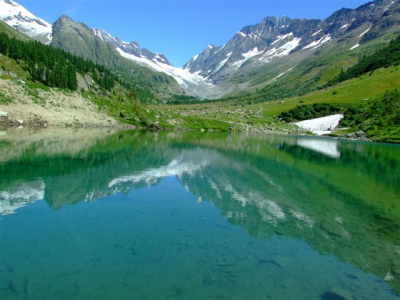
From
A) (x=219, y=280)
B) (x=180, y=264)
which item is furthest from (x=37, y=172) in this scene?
(x=219, y=280)

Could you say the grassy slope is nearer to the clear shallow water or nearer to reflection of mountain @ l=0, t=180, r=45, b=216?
the clear shallow water

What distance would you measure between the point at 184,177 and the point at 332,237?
15387 millimetres

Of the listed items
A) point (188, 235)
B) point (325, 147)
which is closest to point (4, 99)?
point (188, 235)

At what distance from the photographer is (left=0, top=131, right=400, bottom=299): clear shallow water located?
9.58m

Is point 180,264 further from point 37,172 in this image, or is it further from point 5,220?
point 37,172

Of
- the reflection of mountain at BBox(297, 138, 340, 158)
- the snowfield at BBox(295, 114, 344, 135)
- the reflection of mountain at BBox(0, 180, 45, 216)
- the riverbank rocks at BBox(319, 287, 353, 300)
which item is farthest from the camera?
the snowfield at BBox(295, 114, 344, 135)

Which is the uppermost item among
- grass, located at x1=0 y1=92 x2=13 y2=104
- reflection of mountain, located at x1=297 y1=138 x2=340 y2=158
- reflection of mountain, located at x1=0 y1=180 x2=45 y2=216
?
grass, located at x1=0 y1=92 x2=13 y2=104

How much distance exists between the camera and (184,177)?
90.1 feet

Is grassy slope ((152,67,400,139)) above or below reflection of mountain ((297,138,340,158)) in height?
above

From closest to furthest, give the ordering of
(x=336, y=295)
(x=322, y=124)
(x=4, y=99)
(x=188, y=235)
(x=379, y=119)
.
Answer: (x=336, y=295), (x=188, y=235), (x=4, y=99), (x=379, y=119), (x=322, y=124)

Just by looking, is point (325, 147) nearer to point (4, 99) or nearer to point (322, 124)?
point (4, 99)

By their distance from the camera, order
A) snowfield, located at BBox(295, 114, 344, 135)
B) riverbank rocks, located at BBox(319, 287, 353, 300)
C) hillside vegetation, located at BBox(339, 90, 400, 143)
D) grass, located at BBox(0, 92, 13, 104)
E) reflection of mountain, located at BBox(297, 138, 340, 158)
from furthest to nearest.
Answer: snowfield, located at BBox(295, 114, 344, 135), hillside vegetation, located at BBox(339, 90, 400, 143), grass, located at BBox(0, 92, 13, 104), reflection of mountain, located at BBox(297, 138, 340, 158), riverbank rocks, located at BBox(319, 287, 353, 300)

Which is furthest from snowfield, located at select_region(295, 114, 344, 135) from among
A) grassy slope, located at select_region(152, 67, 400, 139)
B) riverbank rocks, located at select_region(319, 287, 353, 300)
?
riverbank rocks, located at select_region(319, 287, 353, 300)

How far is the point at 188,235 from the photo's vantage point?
45.4 ft
